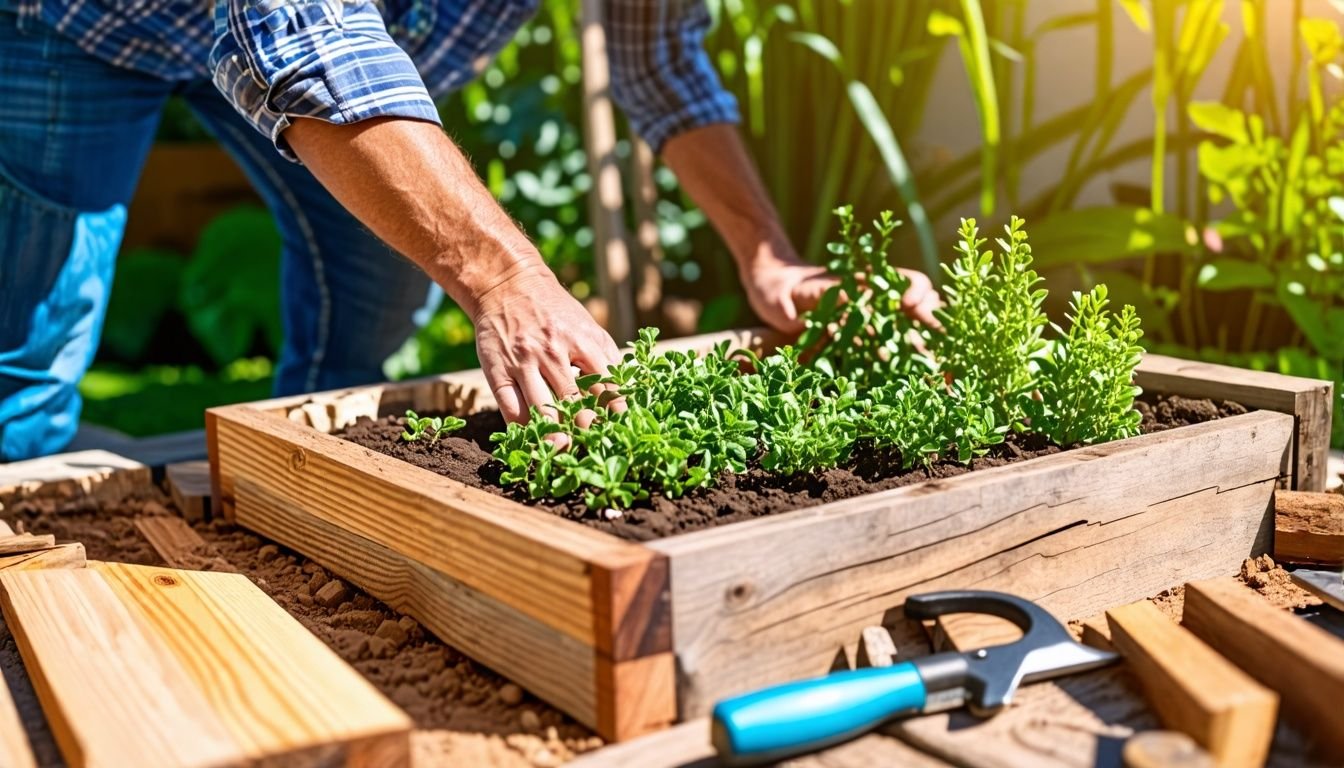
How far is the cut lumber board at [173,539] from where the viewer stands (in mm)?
1842

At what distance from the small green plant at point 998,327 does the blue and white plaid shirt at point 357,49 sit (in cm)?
81

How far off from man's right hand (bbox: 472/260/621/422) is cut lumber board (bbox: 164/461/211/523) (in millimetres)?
770

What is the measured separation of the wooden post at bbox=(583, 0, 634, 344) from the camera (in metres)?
3.70

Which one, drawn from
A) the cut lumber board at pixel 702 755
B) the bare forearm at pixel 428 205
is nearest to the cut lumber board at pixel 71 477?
the bare forearm at pixel 428 205

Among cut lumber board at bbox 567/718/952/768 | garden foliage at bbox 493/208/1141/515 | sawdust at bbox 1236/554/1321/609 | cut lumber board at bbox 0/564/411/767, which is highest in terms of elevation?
garden foliage at bbox 493/208/1141/515

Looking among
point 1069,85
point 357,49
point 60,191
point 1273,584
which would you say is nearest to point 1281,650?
point 1273,584

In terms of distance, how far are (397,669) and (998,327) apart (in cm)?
94

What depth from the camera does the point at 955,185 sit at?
362cm

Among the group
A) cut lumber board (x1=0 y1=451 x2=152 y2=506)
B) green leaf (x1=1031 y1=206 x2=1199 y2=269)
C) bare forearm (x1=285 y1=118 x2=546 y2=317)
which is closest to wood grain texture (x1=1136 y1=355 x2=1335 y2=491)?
green leaf (x1=1031 y1=206 x2=1199 y2=269)

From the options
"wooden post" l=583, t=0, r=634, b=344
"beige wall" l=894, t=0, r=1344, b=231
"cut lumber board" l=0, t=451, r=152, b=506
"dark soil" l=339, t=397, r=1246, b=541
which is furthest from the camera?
"wooden post" l=583, t=0, r=634, b=344

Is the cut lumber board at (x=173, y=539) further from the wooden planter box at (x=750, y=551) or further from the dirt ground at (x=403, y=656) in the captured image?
the wooden planter box at (x=750, y=551)

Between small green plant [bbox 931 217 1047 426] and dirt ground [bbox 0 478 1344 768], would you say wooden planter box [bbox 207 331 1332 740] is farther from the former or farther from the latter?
small green plant [bbox 931 217 1047 426]

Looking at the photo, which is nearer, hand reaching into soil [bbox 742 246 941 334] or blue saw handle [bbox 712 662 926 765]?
blue saw handle [bbox 712 662 926 765]

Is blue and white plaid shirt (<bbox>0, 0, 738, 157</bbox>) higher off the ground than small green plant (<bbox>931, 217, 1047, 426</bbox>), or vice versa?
blue and white plaid shirt (<bbox>0, 0, 738, 157</bbox>)
